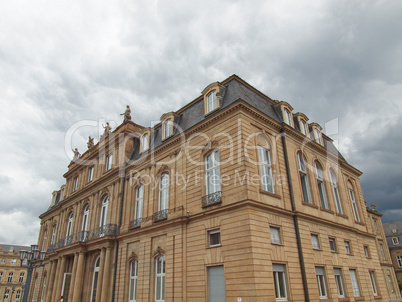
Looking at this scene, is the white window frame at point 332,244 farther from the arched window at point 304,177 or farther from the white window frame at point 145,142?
the white window frame at point 145,142

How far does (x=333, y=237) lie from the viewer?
19812mm

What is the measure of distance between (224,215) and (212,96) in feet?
26.1

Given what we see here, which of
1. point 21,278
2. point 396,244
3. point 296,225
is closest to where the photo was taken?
point 296,225

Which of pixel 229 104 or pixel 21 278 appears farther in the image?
pixel 21 278

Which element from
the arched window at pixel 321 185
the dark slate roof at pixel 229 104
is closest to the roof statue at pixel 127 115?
the dark slate roof at pixel 229 104

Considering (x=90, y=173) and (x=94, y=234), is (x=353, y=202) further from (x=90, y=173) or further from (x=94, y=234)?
(x=90, y=173)

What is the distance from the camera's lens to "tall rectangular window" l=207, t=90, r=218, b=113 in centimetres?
1884

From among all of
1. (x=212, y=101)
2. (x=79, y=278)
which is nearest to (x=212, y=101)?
(x=212, y=101)

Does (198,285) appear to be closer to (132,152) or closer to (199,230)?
(199,230)

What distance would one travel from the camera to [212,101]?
19.1m

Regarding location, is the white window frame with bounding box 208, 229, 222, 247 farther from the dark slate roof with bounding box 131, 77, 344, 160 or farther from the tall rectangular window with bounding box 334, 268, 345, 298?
the tall rectangular window with bounding box 334, 268, 345, 298

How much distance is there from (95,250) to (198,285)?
12.7m

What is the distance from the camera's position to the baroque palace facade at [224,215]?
14773 millimetres

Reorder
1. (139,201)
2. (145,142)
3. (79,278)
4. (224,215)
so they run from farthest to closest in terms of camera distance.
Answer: (145,142), (79,278), (139,201), (224,215)
